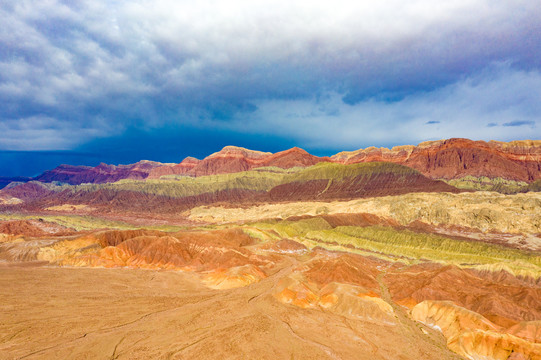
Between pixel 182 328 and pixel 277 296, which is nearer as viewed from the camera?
pixel 182 328

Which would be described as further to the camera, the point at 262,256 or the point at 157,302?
the point at 262,256

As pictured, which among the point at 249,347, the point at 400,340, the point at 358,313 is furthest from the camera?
the point at 358,313

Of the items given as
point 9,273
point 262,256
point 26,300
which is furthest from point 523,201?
point 9,273

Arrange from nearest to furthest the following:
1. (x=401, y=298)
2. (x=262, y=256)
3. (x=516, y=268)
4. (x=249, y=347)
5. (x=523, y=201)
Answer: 1. (x=249, y=347)
2. (x=401, y=298)
3. (x=516, y=268)
4. (x=262, y=256)
5. (x=523, y=201)

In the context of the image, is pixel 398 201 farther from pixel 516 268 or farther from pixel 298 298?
pixel 298 298

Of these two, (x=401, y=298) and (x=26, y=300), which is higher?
(x=26, y=300)

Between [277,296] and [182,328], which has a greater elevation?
[182,328]

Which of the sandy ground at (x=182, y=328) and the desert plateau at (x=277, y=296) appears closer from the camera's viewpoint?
the sandy ground at (x=182, y=328)

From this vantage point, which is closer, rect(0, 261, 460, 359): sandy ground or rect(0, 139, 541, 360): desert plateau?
rect(0, 261, 460, 359): sandy ground
